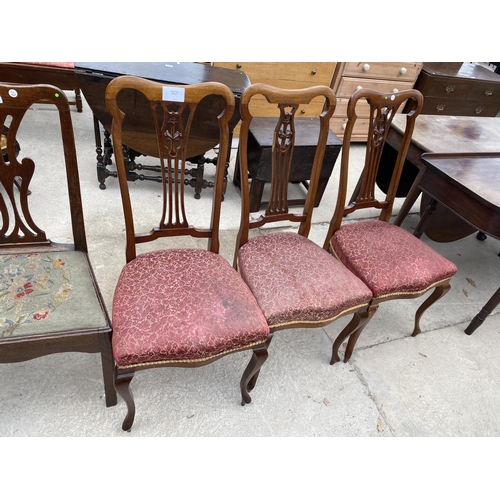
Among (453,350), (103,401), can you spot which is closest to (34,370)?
(103,401)

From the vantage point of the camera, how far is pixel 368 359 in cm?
188

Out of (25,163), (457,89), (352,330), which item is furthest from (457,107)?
(25,163)

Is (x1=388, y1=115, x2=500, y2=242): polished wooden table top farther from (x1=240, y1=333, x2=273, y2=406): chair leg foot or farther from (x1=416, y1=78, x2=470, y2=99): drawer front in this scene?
(x1=240, y1=333, x2=273, y2=406): chair leg foot

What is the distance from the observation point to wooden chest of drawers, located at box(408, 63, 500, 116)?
11.8 feet

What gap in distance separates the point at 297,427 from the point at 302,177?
1.65 metres

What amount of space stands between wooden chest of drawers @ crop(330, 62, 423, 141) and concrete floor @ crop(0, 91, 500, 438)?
2.12 m

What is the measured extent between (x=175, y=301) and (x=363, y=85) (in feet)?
10.3

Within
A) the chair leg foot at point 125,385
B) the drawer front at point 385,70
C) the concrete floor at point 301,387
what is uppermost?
the drawer front at point 385,70

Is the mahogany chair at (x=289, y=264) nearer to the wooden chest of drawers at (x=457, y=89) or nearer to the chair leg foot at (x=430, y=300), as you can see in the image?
the chair leg foot at (x=430, y=300)

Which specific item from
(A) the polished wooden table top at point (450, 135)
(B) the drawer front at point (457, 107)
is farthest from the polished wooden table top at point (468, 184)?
(B) the drawer front at point (457, 107)

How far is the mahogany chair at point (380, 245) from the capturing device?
1594mm

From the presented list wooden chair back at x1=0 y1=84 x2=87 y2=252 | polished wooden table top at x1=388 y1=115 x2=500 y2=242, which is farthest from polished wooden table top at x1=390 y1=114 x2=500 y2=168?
wooden chair back at x1=0 y1=84 x2=87 y2=252

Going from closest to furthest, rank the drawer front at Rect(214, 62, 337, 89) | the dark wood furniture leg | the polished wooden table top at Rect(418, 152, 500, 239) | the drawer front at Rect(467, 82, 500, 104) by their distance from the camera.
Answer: the polished wooden table top at Rect(418, 152, 500, 239) < the dark wood furniture leg < the drawer front at Rect(214, 62, 337, 89) < the drawer front at Rect(467, 82, 500, 104)

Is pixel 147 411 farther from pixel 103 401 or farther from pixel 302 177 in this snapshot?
pixel 302 177
